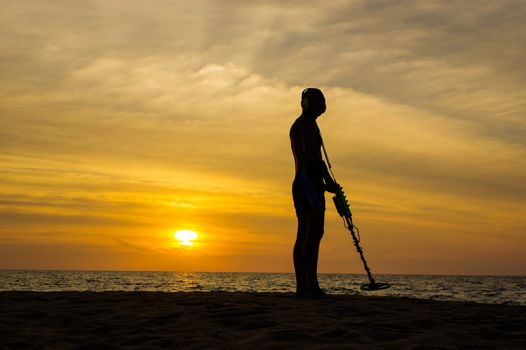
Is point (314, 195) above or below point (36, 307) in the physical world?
above

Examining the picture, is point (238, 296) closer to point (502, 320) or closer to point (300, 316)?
point (300, 316)

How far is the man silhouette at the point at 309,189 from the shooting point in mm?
8875

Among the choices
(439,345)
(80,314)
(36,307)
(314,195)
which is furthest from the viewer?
(314,195)

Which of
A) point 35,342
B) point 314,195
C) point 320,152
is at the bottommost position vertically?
point 35,342

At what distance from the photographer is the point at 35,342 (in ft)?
17.3

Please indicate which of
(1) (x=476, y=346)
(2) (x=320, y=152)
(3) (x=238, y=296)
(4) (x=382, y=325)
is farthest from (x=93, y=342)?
(2) (x=320, y=152)

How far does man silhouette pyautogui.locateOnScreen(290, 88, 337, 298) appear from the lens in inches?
349

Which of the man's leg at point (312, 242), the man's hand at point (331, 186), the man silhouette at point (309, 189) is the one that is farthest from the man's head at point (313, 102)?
the man's leg at point (312, 242)

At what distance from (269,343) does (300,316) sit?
4.79ft

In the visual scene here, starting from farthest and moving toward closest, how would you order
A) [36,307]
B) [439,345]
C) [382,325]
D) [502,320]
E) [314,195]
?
1. [314,195]
2. [36,307]
3. [502,320]
4. [382,325]
5. [439,345]

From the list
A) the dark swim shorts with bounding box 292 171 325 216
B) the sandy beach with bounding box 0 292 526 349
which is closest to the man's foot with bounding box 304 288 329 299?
the sandy beach with bounding box 0 292 526 349

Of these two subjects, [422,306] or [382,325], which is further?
A: [422,306]

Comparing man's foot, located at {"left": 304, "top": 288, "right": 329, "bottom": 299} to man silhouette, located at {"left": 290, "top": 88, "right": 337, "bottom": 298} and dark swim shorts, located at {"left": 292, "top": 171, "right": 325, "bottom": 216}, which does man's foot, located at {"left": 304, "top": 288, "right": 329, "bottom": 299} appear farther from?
dark swim shorts, located at {"left": 292, "top": 171, "right": 325, "bottom": 216}

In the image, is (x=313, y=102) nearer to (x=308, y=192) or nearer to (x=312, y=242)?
(x=308, y=192)
